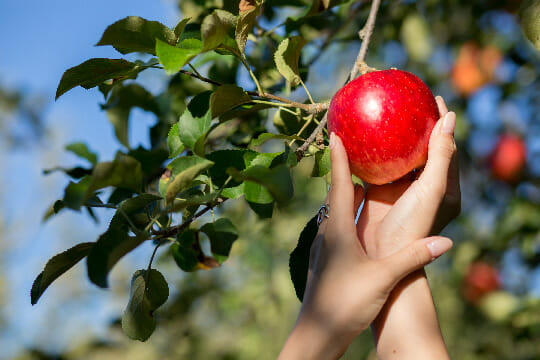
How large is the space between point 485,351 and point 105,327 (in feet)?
5.89

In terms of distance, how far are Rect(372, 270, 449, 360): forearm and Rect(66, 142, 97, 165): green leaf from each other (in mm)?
579

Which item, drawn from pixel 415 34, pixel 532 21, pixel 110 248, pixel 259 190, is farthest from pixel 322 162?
pixel 415 34

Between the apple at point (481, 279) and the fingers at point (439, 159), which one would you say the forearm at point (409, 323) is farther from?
the apple at point (481, 279)

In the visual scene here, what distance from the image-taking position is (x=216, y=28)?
0.59m

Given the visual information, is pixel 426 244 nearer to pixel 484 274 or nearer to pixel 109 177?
pixel 109 177

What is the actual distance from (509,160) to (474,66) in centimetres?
44

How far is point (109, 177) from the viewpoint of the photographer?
57 centimetres

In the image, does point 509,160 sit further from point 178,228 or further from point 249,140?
point 178,228

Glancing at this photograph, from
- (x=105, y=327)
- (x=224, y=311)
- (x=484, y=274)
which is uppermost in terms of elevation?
(x=105, y=327)

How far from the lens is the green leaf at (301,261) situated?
2.52 ft

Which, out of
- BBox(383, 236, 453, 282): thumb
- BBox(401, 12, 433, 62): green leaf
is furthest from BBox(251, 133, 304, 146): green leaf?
BBox(401, 12, 433, 62): green leaf

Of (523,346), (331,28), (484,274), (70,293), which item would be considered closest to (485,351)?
(523,346)

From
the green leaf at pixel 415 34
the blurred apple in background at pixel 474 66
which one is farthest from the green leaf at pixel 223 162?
the blurred apple in background at pixel 474 66

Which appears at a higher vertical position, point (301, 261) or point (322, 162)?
point (322, 162)
